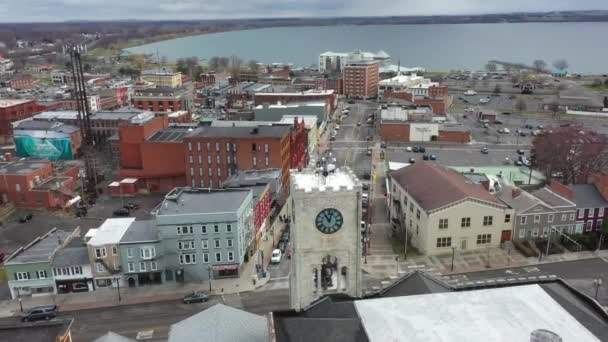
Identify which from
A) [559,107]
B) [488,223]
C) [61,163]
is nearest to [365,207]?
[488,223]

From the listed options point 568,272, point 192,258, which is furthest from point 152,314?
point 568,272

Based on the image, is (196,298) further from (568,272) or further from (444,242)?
(568,272)

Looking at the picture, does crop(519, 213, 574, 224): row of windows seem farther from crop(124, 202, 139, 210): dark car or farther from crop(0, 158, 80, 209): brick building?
crop(0, 158, 80, 209): brick building

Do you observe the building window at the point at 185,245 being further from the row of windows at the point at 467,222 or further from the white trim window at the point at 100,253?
the row of windows at the point at 467,222

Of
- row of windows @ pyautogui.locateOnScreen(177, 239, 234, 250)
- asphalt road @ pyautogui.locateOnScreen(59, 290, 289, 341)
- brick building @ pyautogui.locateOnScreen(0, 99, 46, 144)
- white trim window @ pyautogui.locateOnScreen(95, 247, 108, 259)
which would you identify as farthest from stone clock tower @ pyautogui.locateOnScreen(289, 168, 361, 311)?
brick building @ pyautogui.locateOnScreen(0, 99, 46, 144)

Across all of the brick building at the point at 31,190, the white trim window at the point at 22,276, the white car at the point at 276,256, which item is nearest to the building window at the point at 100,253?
the white trim window at the point at 22,276
